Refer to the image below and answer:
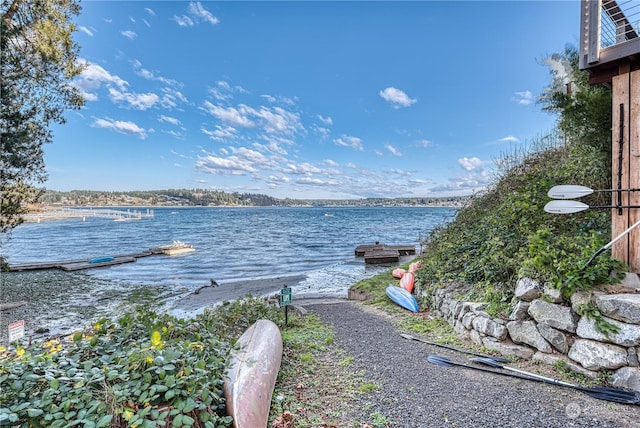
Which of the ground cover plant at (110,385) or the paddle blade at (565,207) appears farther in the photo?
→ the paddle blade at (565,207)

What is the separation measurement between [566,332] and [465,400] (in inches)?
64.2

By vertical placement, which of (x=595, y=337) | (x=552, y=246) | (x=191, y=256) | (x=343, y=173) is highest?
(x=343, y=173)

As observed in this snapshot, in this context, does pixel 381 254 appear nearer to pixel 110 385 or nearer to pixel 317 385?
pixel 317 385

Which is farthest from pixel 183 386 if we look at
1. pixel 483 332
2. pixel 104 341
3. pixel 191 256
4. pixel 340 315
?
pixel 191 256

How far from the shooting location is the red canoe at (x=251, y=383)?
2402 millimetres

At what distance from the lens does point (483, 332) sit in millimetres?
4406

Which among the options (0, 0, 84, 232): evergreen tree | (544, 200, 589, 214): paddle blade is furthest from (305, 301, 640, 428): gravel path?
(0, 0, 84, 232): evergreen tree

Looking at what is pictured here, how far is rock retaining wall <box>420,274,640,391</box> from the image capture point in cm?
313

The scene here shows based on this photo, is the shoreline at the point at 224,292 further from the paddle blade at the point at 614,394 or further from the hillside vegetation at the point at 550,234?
the paddle blade at the point at 614,394

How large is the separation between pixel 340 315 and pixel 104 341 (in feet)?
16.9

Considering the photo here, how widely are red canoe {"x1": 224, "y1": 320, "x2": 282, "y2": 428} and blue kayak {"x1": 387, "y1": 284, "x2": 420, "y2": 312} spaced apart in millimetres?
3997

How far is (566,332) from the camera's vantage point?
3.62 m

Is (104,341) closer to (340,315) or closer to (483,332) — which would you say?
(483,332)

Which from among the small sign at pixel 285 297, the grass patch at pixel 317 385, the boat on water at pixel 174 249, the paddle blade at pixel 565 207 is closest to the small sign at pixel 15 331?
the grass patch at pixel 317 385
